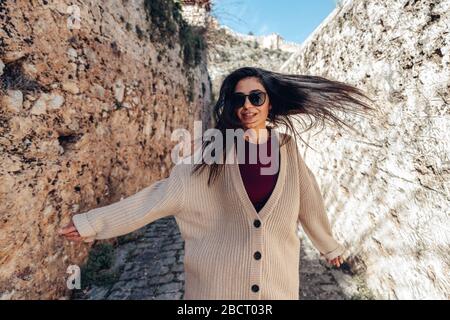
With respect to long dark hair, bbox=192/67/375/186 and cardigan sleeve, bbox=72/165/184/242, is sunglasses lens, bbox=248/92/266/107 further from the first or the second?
cardigan sleeve, bbox=72/165/184/242

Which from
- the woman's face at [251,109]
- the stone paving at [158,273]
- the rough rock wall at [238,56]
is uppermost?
the rough rock wall at [238,56]

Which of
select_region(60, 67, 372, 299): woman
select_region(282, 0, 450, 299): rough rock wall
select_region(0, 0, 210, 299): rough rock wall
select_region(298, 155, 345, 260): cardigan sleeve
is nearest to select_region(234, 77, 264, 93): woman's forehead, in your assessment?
select_region(60, 67, 372, 299): woman

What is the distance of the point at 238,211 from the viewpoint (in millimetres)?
1469

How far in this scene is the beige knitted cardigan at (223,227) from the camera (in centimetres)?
138

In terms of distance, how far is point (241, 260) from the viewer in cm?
138

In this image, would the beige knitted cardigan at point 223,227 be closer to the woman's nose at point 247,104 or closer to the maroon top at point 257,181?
the maroon top at point 257,181

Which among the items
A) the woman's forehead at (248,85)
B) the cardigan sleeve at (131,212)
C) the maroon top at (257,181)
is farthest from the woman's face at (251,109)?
the cardigan sleeve at (131,212)

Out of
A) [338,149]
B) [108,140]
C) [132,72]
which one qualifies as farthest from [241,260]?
[132,72]

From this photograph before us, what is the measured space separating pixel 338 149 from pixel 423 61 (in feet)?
5.69

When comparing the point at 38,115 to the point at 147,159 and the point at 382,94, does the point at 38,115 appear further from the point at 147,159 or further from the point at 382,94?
the point at 382,94

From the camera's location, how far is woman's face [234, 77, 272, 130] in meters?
1.71

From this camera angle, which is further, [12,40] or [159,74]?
[159,74]

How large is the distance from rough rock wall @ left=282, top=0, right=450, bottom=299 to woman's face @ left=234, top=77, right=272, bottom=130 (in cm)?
138

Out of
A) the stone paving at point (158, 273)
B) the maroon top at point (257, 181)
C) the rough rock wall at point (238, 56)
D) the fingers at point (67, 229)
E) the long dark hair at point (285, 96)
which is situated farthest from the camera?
the rough rock wall at point (238, 56)
